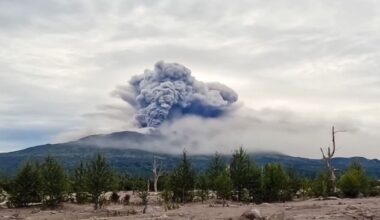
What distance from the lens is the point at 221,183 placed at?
171 feet

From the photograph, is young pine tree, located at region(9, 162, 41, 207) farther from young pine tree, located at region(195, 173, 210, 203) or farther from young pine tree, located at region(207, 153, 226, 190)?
young pine tree, located at region(207, 153, 226, 190)

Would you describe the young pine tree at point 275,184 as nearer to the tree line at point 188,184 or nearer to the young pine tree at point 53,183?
the tree line at point 188,184

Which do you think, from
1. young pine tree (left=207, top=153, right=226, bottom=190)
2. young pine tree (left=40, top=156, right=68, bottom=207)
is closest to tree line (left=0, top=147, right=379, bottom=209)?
young pine tree (left=40, top=156, right=68, bottom=207)

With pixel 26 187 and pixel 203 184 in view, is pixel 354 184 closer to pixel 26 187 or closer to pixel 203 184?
pixel 203 184

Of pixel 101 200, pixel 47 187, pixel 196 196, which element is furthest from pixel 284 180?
pixel 47 187

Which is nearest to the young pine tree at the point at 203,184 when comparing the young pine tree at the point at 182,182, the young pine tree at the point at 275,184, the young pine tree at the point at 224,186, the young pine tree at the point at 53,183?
the young pine tree at the point at 182,182

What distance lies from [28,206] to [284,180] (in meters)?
25.0

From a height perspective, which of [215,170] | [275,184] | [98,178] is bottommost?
[275,184]

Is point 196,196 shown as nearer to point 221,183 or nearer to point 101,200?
point 221,183

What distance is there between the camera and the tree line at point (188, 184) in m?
49.4

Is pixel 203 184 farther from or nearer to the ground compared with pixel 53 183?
nearer to the ground

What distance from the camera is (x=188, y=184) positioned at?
56.8 m

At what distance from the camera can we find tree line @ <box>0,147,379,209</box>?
162ft

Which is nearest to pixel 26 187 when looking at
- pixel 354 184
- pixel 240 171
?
pixel 240 171
